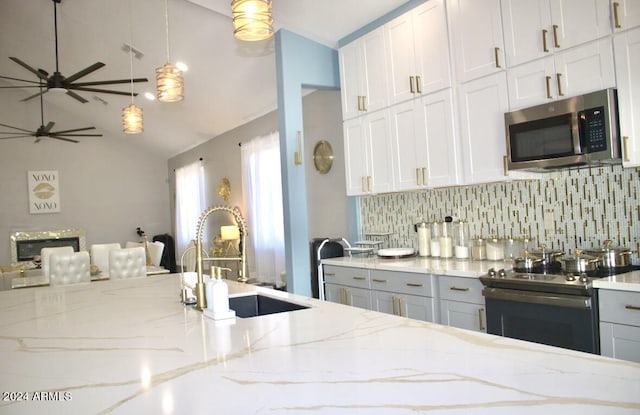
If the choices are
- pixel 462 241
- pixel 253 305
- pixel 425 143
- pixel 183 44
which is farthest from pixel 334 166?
pixel 253 305

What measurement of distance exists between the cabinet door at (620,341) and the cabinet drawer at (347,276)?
1.68m

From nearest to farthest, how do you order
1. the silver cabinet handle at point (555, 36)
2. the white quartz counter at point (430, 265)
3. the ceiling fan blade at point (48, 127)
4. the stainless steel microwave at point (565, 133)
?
the stainless steel microwave at point (565, 133), the silver cabinet handle at point (555, 36), the white quartz counter at point (430, 265), the ceiling fan blade at point (48, 127)

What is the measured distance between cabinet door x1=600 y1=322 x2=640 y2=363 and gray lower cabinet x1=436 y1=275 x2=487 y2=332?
0.66 metres

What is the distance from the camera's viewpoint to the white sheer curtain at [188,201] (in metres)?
9.14

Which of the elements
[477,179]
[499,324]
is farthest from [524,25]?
[499,324]

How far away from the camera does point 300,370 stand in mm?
1162

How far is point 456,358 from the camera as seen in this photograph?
3.91 feet

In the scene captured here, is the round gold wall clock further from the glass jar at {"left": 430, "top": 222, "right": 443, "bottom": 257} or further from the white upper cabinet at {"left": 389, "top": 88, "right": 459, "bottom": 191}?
the glass jar at {"left": 430, "top": 222, "right": 443, "bottom": 257}

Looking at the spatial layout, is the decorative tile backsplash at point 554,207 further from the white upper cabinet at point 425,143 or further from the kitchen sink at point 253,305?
the kitchen sink at point 253,305

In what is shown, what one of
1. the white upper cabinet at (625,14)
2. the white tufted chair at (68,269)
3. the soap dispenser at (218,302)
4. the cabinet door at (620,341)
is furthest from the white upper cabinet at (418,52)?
the white tufted chair at (68,269)

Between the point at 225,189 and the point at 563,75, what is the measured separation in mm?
6192

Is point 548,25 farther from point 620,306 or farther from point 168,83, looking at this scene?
point 168,83

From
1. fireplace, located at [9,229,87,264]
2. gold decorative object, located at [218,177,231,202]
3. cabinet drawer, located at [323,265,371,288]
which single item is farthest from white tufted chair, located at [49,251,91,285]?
fireplace, located at [9,229,87,264]

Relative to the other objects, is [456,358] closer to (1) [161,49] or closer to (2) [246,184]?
(1) [161,49]
